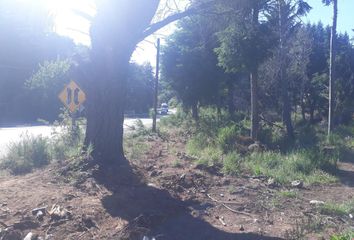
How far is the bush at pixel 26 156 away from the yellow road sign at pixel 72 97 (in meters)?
3.49

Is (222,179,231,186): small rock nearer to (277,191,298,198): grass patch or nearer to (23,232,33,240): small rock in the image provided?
(277,191,298,198): grass patch

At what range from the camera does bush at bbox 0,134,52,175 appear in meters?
11.0

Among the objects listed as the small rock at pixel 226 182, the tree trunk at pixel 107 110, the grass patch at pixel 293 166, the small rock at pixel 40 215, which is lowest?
the small rock at pixel 40 215

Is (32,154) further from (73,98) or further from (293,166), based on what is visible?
(293,166)

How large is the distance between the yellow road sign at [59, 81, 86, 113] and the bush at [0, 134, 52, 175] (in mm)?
3494

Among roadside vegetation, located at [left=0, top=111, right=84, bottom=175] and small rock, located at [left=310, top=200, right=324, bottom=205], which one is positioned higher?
roadside vegetation, located at [left=0, top=111, right=84, bottom=175]

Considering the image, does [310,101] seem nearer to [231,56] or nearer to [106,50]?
[231,56]

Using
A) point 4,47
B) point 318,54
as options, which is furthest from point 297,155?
point 4,47

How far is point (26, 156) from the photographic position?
37.8ft

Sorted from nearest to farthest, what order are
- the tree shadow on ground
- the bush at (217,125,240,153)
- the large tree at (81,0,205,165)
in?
1. the tree shadow on ground
2. the large tree at (81,0,205,165)
3. the bush at (217,125,240,153)

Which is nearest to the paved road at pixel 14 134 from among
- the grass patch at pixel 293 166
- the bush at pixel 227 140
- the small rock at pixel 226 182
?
the bush at pixel 227 140

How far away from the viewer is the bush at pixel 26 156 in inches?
432

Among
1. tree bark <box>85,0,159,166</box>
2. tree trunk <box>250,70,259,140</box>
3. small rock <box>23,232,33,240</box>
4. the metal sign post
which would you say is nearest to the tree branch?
tree bark <box>85,0,159,166</box>

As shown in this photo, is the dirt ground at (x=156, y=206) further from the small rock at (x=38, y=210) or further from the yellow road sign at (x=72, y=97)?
the yellow road sign at (x=72, y=97)
